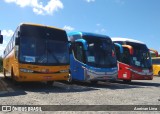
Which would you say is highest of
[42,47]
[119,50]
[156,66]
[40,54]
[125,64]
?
[42,47]

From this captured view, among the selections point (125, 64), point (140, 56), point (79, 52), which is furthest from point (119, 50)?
point (79, 52)

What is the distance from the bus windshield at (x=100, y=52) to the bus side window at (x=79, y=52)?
327 mm

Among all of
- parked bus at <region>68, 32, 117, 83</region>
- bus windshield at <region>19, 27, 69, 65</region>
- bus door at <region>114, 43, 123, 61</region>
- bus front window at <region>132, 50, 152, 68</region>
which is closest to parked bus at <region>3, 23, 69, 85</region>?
bus windshield at <region>19, 27, 69, 65</region>

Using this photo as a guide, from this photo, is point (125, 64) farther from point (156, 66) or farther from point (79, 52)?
point (156, 66)

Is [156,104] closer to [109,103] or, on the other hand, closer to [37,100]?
[109,103]

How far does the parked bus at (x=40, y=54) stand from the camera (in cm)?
1449

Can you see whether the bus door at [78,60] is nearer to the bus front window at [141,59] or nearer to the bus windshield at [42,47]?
the bus windshield at [42,47]

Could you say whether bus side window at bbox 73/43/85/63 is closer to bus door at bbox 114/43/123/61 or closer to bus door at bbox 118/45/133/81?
bus door at bbox 114/43/123/61

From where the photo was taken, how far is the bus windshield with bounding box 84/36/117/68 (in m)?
17.4

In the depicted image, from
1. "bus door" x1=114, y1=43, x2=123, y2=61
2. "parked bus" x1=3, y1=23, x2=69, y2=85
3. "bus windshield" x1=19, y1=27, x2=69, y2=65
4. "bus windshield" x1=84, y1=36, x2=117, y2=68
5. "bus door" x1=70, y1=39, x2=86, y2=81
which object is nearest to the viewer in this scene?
"parked bus" x1=3, y1=23, x2=69, y2=85

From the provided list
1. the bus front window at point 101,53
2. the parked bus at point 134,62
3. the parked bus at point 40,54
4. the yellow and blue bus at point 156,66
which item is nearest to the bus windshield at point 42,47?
the parked bus at point 40,54

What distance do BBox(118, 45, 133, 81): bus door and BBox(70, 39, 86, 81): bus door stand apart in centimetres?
390

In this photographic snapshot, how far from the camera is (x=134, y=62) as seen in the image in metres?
20.5

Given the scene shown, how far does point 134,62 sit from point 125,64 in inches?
21.9
